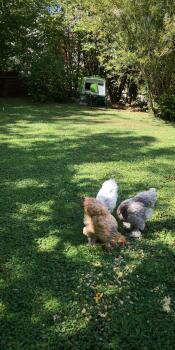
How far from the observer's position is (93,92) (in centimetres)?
1578

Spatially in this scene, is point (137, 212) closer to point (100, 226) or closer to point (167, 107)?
point (100, 226)

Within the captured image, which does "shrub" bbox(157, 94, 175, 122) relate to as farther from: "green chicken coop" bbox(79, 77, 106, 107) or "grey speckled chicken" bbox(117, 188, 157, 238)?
"grey speckled chicken" bbox(117, 188, 157, 238)

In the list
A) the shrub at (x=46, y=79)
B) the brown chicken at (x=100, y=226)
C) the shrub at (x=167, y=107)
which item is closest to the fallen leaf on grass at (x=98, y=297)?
the brown chicken at (x=100, y=226)

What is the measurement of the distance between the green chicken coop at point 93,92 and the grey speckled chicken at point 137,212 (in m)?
11.8

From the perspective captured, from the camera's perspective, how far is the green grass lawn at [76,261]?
9.71 feet

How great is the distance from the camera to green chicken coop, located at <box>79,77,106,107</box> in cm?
1578

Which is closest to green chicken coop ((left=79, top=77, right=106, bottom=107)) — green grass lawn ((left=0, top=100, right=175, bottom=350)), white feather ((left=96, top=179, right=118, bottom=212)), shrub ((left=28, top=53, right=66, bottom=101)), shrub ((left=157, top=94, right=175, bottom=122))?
shrub ((left=28, top=53, right=66, bottom=101))

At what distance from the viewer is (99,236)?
4.00 m

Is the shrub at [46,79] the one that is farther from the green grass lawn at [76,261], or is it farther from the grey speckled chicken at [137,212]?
the grey speckled chicken at [137,212]

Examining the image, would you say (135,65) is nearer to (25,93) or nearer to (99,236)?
(25,93)

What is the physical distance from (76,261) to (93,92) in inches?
496

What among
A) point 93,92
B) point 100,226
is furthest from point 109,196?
point 93,92

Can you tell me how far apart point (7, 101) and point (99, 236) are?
12.2m

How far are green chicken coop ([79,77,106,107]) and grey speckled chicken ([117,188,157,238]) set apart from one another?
11.8 metres
